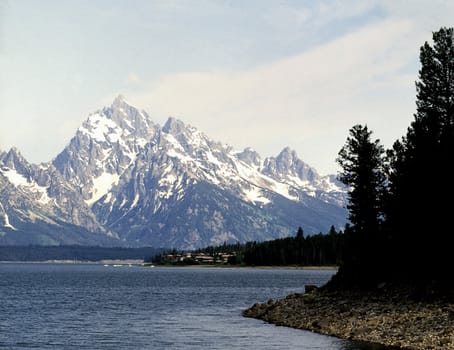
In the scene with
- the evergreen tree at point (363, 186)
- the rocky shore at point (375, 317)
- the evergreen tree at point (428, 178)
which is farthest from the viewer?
the evergreen tree at point (363, 186)

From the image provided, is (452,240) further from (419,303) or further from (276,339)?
(276,339)

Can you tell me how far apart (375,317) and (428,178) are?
17.9 meters

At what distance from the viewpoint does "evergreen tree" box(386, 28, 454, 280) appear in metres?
80.6

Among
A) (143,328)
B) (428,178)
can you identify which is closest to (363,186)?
(428,178)

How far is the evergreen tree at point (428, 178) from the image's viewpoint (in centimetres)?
8056

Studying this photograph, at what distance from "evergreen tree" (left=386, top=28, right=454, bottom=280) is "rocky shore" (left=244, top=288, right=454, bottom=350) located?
594 centimetres

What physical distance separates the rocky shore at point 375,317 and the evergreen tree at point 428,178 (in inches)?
234

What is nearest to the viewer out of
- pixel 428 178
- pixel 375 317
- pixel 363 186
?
pixel 375 317

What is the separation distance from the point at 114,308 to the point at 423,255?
5351cm

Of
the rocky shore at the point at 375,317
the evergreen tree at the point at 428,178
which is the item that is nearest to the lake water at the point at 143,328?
the rocky shore at the point at 375,317

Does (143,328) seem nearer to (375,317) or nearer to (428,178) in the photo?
(375,317)

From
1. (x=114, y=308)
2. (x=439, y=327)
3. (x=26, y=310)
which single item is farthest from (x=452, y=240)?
(x=26, y=310)

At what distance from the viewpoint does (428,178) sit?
81.1 m

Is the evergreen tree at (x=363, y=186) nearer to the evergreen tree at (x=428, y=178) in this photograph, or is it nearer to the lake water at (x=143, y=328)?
the evergreen tree at (x=428, y=178)
